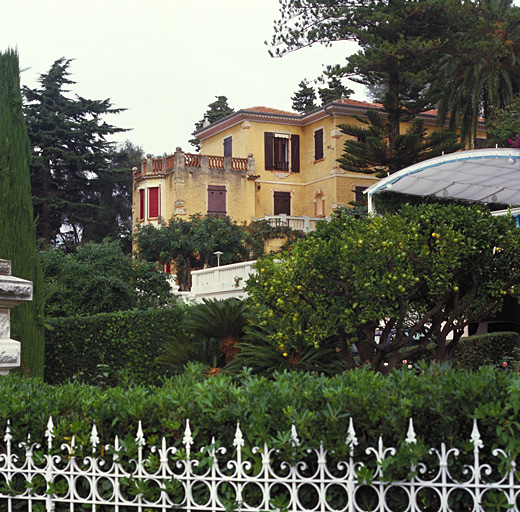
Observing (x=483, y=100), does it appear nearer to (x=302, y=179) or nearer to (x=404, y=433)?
(x=302, y=179)

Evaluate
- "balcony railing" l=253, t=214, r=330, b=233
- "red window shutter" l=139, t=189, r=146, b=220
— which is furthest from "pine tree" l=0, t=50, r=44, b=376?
"red window shutter" l=139, t=189, r=146, b=220

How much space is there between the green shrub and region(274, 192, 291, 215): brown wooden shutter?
2469cm

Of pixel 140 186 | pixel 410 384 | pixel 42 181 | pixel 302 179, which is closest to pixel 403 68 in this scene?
pixel 302 179

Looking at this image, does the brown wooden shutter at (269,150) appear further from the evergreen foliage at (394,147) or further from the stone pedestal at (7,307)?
the stone pedestal at (7,307)

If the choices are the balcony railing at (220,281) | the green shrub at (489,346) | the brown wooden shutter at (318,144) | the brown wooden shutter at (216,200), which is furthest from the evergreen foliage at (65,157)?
the green shrub at (489,346)

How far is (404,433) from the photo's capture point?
364 centimetres

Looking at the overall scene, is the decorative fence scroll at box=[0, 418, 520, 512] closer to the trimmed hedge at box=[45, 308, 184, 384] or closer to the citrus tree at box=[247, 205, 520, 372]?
the citrus tree at box=[247, 205, 520, 372]

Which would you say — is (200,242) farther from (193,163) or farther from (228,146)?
(228,146)

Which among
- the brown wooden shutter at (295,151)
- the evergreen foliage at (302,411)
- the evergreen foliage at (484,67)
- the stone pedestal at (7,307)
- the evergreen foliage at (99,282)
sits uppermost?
the evergreen foliage at (484,67)

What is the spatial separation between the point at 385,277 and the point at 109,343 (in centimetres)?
1066

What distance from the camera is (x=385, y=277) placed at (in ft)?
27.0

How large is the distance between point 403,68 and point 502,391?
95.8 ft

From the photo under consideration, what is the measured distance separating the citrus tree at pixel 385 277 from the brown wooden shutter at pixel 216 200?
30151 mm

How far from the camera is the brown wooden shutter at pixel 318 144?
131 ft
